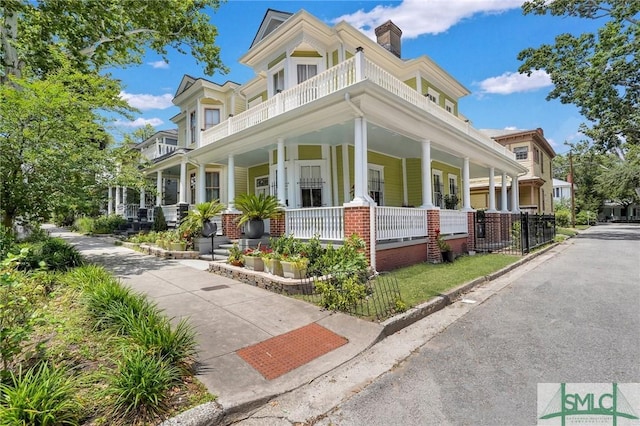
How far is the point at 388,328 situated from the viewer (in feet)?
14.6

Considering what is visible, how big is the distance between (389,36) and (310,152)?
8.00m

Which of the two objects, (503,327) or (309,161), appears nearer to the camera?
(503,327)

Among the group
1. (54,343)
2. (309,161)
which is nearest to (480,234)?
(309,161)

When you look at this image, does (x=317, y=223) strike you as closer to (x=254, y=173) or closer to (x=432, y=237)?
(x=432, y=237)

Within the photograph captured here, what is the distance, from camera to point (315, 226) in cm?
876

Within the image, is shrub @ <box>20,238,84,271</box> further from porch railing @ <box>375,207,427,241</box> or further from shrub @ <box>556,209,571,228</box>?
shrub @ <box>556,209,571,228</box>

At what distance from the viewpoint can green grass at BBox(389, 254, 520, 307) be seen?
6055 millimetres

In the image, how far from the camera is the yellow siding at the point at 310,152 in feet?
38.9

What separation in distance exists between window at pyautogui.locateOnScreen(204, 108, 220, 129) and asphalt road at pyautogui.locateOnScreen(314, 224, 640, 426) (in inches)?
654

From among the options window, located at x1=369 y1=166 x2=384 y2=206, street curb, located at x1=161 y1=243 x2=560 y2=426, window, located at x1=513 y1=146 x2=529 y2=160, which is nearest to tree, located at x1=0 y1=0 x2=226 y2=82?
window, located at x1=369 y1=166 x2=384 y2=206

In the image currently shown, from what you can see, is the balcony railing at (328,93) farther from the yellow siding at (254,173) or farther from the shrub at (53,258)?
the shrub at (53,258)

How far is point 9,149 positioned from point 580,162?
198ft

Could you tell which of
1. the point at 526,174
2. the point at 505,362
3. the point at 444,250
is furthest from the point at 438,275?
the point at 526,174

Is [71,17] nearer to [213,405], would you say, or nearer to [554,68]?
[213,405]
